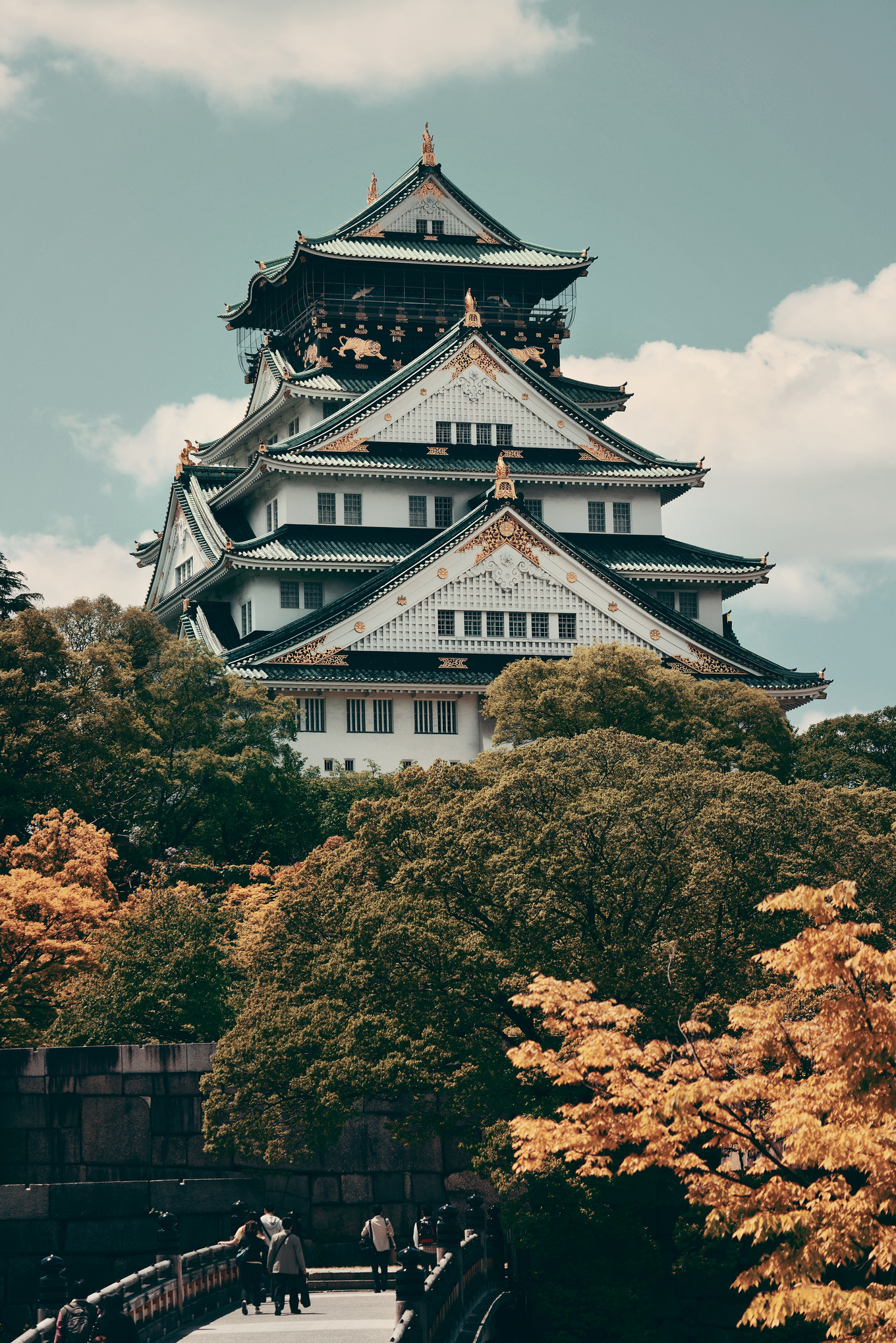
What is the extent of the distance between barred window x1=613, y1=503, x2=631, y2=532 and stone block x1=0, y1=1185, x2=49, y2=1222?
35.6 meters

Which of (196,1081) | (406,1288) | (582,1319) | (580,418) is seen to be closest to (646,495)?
(580,418)

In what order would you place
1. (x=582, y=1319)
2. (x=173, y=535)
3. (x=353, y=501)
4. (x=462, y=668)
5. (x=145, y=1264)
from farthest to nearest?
(x=173, y=535), (x=353, y=501), (x=462, y=668), (x=145, y=1264), (x=582, y=1319)

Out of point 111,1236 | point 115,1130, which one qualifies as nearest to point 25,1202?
point 111,1236

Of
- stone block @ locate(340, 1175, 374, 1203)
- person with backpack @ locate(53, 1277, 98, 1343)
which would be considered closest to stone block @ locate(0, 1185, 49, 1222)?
stone block @ locate(340, 1175, 374, 1203)

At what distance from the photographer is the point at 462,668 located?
5278cm

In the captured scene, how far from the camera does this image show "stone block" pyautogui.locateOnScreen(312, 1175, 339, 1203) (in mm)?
29141

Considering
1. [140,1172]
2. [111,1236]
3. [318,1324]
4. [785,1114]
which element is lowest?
[318,1324]

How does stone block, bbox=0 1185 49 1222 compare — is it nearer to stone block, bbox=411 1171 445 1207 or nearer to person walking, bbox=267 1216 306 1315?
stone block, bbox=411 1171 445 1207

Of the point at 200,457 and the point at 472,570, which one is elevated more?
the point at 200,457

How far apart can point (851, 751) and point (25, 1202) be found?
26194 millimetres

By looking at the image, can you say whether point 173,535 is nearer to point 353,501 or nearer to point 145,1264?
point 353,501

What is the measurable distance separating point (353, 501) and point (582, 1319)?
3711 cm

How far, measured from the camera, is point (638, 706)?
40.8 m

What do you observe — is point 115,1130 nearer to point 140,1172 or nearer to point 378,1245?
point 140,1172
